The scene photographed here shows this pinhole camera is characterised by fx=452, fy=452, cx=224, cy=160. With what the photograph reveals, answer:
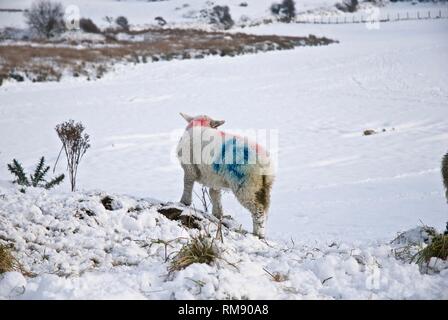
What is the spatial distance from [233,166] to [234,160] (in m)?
0.08

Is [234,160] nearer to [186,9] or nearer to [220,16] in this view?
[220,16]

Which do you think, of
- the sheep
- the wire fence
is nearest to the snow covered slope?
the sheep

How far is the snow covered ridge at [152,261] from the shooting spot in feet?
11.3

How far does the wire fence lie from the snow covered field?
35.2m

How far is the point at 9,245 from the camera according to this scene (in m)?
4.66

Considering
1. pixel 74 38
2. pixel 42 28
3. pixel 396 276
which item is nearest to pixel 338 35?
pixel 74 38

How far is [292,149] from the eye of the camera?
13.9m

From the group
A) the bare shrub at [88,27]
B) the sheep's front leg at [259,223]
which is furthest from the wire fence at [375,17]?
the sheep's front leg at [259,223]

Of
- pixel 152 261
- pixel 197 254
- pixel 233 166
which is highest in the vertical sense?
pixel 233 166

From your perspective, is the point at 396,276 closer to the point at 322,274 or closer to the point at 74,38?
the point at 322,274

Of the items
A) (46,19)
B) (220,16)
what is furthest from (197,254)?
(220,16)

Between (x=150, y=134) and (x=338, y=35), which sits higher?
(x=338, y=35)

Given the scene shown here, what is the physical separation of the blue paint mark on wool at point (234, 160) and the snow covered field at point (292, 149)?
837 millimetres
